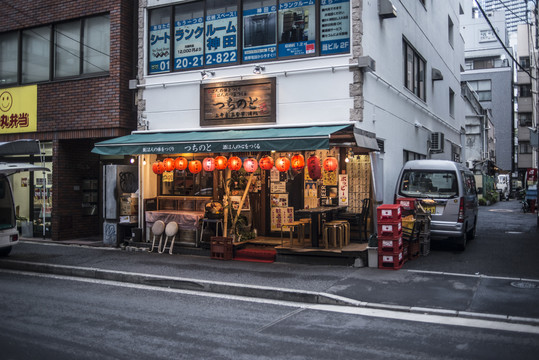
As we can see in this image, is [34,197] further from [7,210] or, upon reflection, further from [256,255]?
[256,255]

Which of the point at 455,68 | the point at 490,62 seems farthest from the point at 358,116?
the point at 490,62

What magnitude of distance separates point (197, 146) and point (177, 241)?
3.29 metres

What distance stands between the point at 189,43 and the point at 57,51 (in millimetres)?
Result: 5054

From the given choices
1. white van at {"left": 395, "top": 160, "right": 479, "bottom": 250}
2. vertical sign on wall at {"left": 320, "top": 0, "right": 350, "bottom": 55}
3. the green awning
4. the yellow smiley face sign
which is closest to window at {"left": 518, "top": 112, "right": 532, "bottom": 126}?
white van at {"left": 395, "top": 160, "right": 479, "bottom": 250}

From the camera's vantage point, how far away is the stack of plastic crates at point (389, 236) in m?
10.1

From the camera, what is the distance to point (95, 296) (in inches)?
338

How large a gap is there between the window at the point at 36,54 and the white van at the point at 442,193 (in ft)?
39.1

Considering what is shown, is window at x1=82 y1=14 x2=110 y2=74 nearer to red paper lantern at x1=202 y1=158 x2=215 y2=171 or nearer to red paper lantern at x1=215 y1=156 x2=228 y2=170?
red paper lantern at x1=202 y1=158 x2=215 y2=171

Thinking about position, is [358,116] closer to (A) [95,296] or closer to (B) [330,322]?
(B) [330,322]

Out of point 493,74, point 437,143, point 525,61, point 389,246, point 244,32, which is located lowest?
point 389,246

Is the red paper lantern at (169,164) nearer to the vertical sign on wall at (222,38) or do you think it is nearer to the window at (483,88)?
the vertical sign on wall at (222,38)

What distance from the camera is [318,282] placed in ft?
29.9

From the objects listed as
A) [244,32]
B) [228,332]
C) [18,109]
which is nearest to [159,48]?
[244,32]

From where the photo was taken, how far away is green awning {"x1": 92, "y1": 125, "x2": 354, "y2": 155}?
10.2 m
